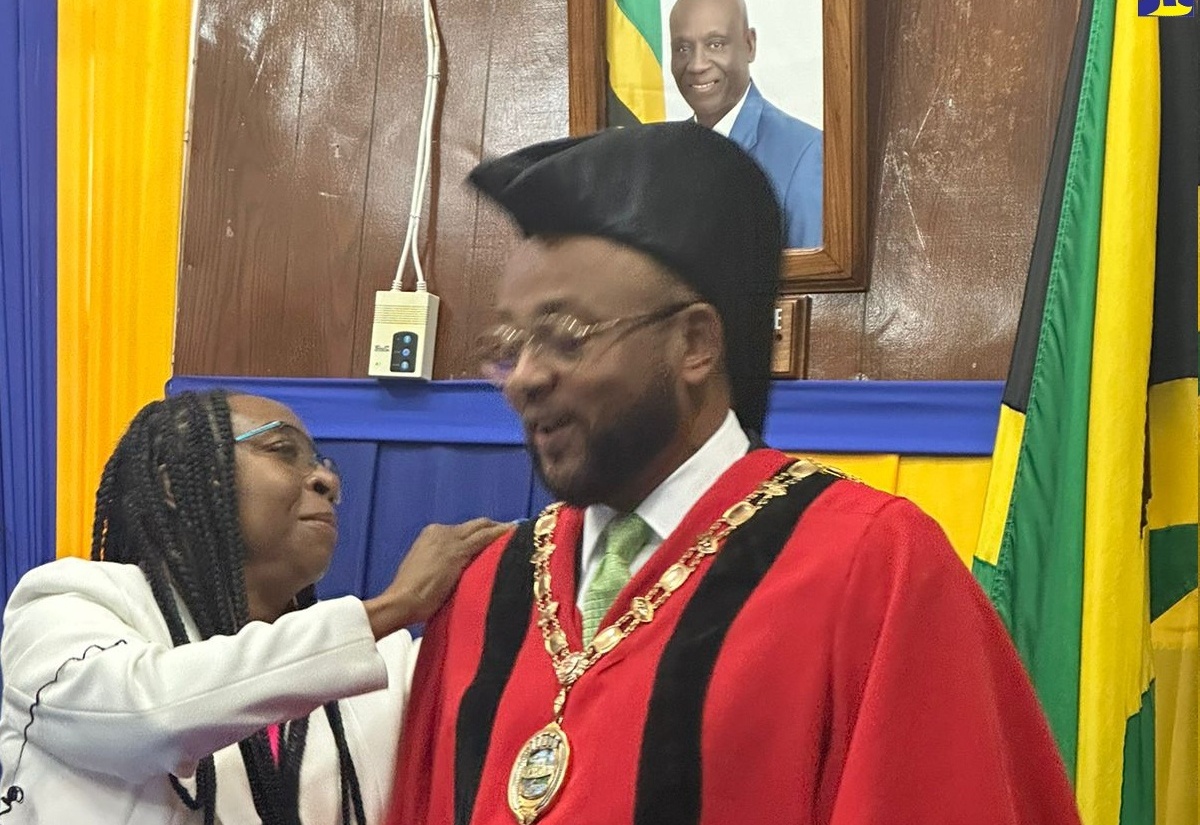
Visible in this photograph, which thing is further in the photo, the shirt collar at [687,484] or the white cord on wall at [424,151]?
the white cord on wall at [424,151]

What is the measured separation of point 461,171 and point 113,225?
719mm

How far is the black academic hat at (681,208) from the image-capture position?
102 cm

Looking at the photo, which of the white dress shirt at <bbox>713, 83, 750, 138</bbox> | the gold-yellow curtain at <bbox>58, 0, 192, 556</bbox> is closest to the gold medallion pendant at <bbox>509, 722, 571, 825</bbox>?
the white dress shirt at <bbox>713, 83, 750, 138</bbox>

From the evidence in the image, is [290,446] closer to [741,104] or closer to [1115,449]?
[741,104]

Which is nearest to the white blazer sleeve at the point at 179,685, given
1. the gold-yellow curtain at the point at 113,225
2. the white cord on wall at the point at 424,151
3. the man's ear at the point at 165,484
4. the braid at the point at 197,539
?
the braid at the point at 197,539

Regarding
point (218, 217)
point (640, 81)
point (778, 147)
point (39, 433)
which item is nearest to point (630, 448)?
point (778, 147)

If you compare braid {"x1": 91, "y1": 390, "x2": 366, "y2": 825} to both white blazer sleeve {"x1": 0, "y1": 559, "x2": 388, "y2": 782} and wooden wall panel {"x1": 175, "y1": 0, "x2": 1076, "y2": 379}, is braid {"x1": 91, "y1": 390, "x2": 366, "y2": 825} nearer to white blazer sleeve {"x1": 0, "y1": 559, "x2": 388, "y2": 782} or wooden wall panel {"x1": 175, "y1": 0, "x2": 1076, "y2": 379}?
white blazer sleeve {"x1": 0, "y1": 559, "x2": 388, "y2": 782}

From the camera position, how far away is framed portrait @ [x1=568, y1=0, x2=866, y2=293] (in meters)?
1.85

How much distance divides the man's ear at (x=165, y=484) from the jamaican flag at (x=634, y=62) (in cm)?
85

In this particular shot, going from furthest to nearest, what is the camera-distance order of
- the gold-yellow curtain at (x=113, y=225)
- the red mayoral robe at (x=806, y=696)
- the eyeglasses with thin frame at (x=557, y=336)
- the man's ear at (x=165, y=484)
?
the gold-yellow curtain at (x=113, y=225) → the man's ear at (x=165, y=484) → the eyeglasses with thin frame at (x=557, y=336) → the red mayoral robe at (x=806, y=696)

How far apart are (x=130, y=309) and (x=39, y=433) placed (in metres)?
0.28

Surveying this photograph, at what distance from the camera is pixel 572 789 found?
0.94m

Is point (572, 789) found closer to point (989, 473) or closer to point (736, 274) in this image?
point (736, 274)

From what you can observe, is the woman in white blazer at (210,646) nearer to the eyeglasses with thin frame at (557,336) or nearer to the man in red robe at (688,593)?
the man in red robe at (688,593)
